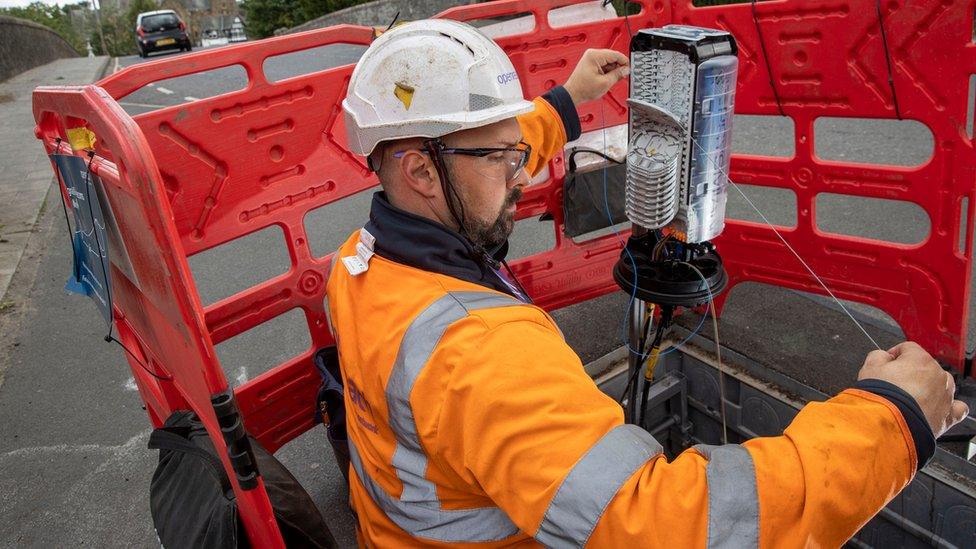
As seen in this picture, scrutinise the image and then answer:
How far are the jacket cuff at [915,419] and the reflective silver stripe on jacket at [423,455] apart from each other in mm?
795

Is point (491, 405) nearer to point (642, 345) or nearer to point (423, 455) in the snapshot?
point (423, 455)

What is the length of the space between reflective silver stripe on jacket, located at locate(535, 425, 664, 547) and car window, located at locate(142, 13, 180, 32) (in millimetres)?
31767

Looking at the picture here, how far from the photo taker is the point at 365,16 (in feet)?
72.8

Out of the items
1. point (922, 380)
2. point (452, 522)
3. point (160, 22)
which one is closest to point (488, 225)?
point (452, 522)

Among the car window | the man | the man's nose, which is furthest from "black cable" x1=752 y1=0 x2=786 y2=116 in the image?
the car window

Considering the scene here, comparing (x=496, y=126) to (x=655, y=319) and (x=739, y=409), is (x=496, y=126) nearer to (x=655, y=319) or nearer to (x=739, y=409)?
(x=655, y=319)

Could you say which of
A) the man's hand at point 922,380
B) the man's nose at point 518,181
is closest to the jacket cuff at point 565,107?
the man's nose at point 518,181

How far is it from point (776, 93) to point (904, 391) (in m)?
1.83

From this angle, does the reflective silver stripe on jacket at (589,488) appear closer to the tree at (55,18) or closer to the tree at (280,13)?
the tree at (280,13)

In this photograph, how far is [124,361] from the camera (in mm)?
4695

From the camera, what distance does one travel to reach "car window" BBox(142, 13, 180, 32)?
1118 inches

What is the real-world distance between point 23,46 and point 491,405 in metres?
26.9

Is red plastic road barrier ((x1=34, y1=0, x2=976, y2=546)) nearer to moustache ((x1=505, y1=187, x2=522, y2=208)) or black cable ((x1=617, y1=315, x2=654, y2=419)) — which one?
black cable ((x1=617, y1=315, x2=654, y2=419))

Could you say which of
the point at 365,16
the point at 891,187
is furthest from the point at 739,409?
the point at 365,16
